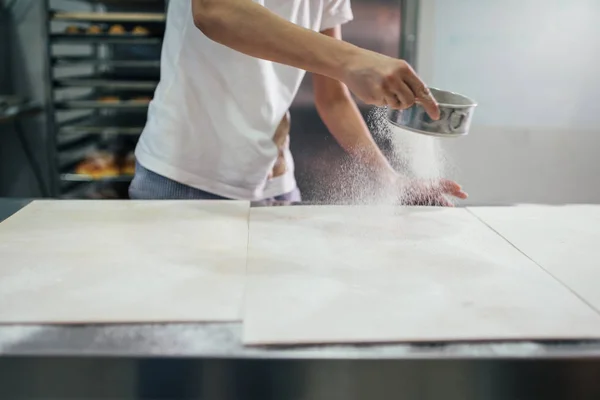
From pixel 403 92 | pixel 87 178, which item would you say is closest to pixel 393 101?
pixel 403 92

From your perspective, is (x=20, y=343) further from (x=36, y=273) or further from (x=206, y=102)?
(x=206, y=102)

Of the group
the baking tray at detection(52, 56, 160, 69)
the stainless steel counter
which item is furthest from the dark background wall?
the stainless steel counter

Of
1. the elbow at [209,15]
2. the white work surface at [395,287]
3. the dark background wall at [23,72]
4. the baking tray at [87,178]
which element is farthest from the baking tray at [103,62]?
the white work surface at [395,287]

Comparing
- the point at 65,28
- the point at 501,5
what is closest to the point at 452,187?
the point at 501,5

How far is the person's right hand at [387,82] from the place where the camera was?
100 cm

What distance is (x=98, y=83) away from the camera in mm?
2787

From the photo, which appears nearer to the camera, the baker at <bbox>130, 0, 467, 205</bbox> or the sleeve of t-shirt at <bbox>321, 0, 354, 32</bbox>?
the baker at <bbox>130, 0, 467, 205</bbox>

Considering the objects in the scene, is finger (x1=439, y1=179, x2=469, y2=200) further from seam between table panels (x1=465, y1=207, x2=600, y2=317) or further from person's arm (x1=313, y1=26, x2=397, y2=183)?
person's arm (x1=313, y1=26, x2=397, y2=183)

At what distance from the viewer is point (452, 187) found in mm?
1334

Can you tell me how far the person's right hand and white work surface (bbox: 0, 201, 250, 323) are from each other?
34 cm

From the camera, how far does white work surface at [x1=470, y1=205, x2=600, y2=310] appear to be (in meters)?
0.87

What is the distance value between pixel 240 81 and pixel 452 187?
54cm

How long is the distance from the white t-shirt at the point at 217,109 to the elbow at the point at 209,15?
0.20 m

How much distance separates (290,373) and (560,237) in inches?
26.6
